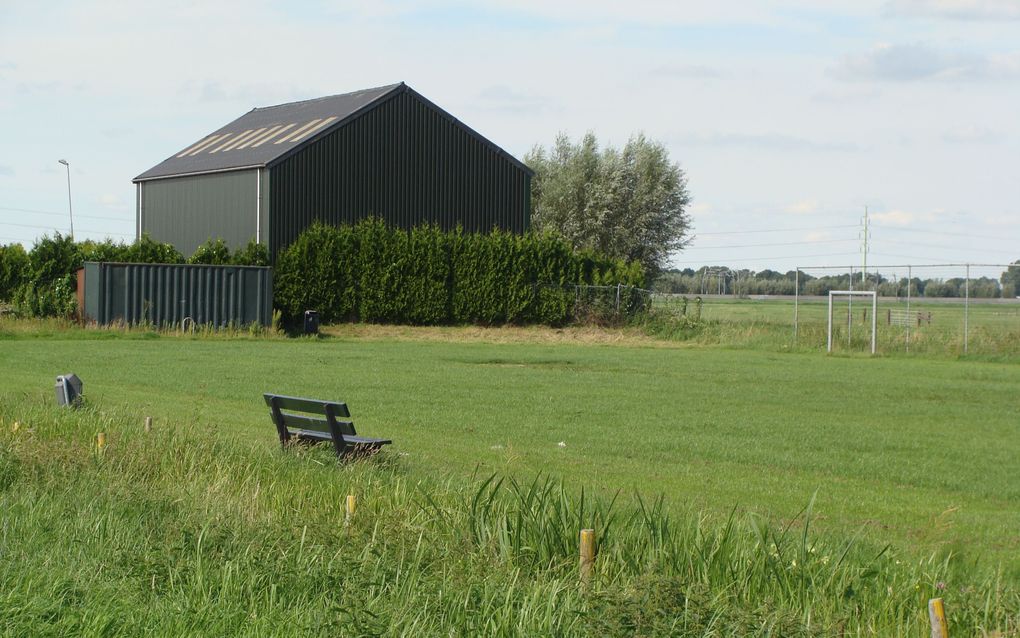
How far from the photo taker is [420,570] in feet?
21.2

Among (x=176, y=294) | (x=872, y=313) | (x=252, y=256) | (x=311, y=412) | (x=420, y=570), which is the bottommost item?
(x=420, y=570)

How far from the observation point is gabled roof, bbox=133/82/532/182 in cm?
4206

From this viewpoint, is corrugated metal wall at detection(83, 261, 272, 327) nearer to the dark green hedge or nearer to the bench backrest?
the dark green hedge

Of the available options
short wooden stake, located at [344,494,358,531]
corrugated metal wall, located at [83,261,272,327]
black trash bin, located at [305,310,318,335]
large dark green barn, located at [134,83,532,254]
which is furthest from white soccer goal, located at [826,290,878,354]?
short wooden stake, located at [344,494,358,531]

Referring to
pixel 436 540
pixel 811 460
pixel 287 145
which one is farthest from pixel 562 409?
pixel 287 145

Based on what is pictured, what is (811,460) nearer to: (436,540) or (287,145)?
(436,540)

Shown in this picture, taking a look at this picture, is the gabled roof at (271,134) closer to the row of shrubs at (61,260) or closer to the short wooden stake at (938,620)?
the row of shrubs at (61,260)

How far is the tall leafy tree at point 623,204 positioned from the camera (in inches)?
2522

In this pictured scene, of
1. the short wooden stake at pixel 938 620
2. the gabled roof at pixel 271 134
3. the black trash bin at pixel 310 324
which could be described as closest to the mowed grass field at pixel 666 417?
the short wooden stake at pixel 938 620

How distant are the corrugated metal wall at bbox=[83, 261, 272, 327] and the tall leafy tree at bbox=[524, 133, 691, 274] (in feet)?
96.3

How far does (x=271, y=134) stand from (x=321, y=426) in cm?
3687

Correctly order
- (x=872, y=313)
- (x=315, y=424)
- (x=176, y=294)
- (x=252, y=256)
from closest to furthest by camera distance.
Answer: (x=315, y=424), (x=872, y=313), (x=176, y=294), (x=252, y=256)

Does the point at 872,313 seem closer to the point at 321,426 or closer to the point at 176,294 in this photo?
the point at 176,294

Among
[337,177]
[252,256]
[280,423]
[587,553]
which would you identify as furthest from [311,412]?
[337,177]
